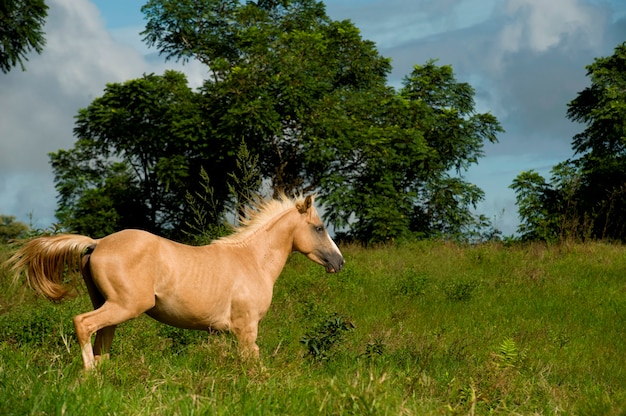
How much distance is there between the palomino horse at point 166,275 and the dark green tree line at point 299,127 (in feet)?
52.2

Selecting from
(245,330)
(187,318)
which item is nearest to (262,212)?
(245,330)

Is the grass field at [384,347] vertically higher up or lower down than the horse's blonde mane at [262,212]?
lower down

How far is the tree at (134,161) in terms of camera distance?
28656mm

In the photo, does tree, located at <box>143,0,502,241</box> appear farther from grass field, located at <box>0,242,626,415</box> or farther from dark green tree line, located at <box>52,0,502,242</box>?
→ grass field, located at <box>0,242,626,415</box>

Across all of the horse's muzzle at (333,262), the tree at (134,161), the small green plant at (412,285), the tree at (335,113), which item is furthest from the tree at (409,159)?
the horse's muzzle at (333,262)

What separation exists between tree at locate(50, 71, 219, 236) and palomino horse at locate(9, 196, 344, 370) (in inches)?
768

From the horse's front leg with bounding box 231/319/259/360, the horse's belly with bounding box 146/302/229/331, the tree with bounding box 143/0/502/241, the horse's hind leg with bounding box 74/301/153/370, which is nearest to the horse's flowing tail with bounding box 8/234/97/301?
the horse's hind leg with bounding box 74/301/153/370

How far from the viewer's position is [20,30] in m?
24.9

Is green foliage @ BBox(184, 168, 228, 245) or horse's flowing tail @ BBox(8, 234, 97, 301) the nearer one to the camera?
horse's flowing tail @ BBox(8, 234, 97, 301)

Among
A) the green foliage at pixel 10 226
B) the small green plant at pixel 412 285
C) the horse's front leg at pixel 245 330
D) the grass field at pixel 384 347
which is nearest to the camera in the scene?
the grass field at pixel 384 347

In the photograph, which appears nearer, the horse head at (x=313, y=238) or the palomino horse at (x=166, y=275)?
the palomino horse at (x=166, y=275)

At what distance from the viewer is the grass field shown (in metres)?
5.11

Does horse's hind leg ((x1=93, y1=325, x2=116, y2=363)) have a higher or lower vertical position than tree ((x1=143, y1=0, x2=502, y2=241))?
lower

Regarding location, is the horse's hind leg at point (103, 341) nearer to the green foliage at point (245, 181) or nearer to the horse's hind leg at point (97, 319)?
the horse's hind leg at point (97, 319)
